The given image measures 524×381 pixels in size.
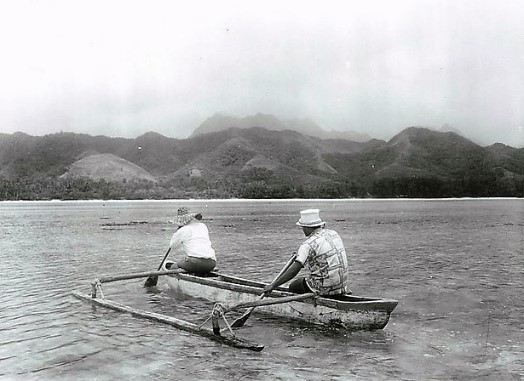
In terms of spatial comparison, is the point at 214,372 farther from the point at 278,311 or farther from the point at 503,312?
the point at 503,312

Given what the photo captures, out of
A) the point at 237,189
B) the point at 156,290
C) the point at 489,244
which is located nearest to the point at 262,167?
the point at 237,189

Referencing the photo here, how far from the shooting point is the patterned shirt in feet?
33.7

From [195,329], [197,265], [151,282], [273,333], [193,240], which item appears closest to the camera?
[195,329]

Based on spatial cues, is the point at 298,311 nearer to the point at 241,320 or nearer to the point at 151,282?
the point at 241,320

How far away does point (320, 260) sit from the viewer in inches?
406

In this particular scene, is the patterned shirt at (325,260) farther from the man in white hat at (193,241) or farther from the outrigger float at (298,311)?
the man in white hat at (193,241)

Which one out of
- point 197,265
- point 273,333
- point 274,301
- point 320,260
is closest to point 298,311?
point 273,333

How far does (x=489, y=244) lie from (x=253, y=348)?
2355cm

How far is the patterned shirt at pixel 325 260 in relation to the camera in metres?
10.3

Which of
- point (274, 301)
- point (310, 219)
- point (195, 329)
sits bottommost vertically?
point (195, 329)

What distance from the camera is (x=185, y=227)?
551 inches

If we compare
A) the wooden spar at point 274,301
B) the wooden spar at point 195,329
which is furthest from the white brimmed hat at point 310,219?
the wooden spar at point 195,329

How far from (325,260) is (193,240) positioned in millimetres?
4689

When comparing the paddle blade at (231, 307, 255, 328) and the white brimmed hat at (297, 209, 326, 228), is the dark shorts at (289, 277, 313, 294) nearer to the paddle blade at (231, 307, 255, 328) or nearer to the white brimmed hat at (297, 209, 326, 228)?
the paddle blade at (231, 307, 255, 328)
